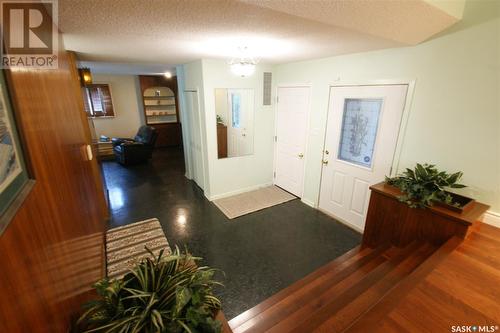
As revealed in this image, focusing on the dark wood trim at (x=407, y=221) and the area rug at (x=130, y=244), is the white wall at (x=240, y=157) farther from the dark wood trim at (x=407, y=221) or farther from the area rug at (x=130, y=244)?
the dark wood trim at (x=407, y=221)

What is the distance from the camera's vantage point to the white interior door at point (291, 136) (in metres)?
3.77

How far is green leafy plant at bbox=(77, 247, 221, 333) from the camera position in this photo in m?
0.94

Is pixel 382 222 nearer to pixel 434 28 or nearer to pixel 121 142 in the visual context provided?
pixel 434 28

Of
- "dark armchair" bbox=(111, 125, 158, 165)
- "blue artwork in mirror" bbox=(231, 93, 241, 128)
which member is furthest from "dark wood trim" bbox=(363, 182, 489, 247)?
"dark armchair" bbox=(111, 125, 158, 165)

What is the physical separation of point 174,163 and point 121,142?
1.46 meters

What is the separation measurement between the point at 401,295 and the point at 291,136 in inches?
118

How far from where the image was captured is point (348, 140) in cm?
317

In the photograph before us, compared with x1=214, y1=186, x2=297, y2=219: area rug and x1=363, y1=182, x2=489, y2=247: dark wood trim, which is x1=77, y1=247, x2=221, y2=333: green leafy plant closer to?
x1=363, y1=182, x2=489, y2=247: dark wood trim

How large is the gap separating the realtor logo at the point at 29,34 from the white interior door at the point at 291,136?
121 inches

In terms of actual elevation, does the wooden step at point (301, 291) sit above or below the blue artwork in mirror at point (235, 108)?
below

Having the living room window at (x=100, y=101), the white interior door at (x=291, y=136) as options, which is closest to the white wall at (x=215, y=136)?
the white interior door at (x=291, y=136)

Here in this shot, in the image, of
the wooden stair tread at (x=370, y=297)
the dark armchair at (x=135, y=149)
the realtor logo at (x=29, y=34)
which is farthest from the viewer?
the dark armchair at (x=135, y=149)

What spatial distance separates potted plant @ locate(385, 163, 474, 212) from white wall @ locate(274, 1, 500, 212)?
0.18m

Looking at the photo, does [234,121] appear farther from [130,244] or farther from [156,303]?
[156,303]
